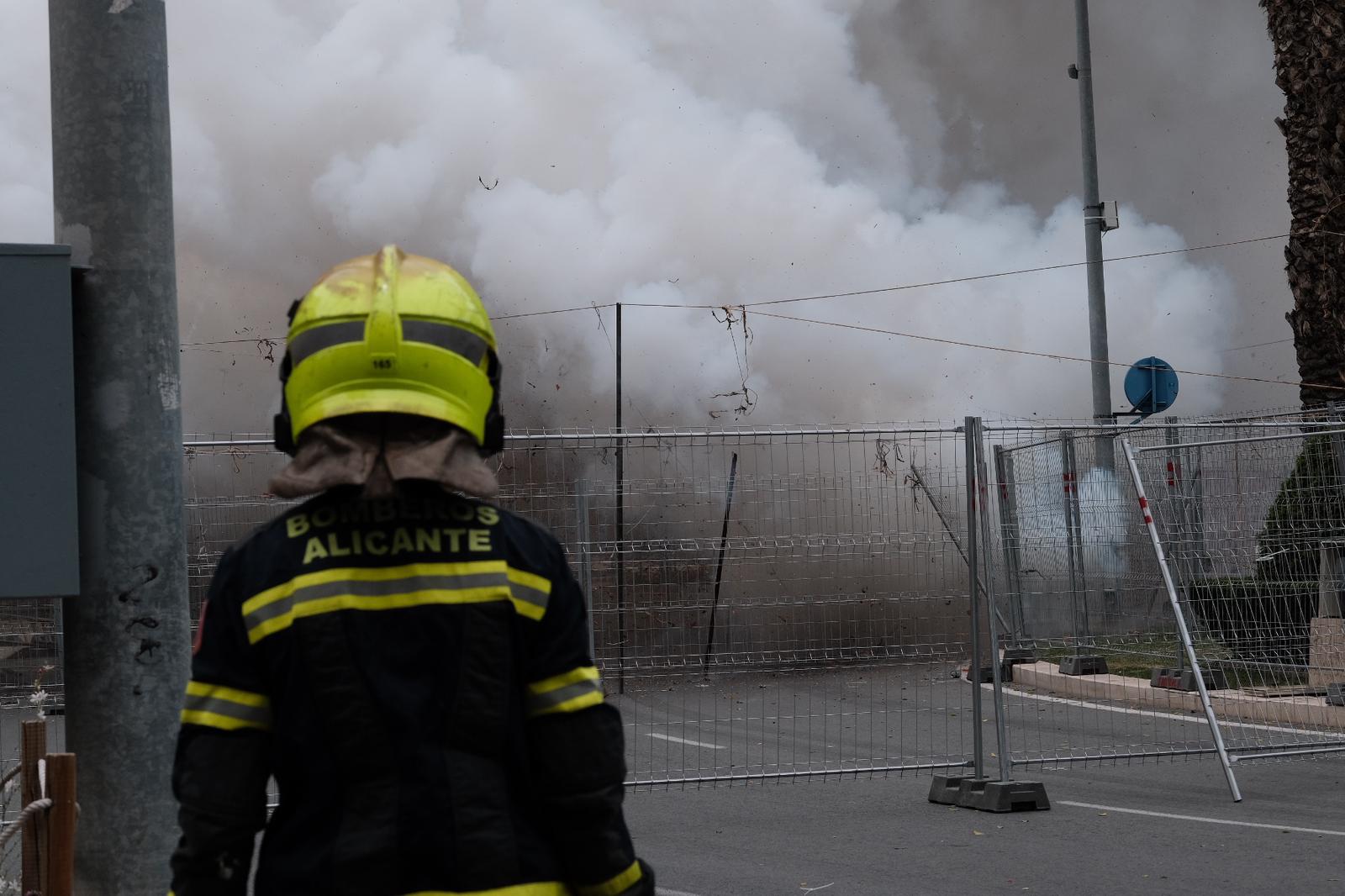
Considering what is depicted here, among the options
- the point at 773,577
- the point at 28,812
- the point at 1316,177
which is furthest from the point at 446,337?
the point at 1316,177

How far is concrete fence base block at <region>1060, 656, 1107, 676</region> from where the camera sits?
12766mm

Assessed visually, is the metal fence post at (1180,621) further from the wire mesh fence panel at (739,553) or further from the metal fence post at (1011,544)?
the wire mesh fence panel at (739,553)

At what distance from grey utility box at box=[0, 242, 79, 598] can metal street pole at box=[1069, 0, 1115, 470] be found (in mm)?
13575

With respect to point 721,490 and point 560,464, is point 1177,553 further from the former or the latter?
point 560,464

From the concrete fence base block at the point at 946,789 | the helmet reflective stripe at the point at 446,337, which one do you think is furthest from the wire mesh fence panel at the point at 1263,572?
the helmet reflective stripe at the point at 446,337

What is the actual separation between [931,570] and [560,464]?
6.97 feet

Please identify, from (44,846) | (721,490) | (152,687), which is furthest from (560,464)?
(44,846)

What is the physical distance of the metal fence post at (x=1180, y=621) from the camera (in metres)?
7.93

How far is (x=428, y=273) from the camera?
2148 mm

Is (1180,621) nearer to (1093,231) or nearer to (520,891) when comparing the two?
(520,891)

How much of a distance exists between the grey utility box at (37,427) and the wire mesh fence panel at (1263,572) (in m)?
6.44

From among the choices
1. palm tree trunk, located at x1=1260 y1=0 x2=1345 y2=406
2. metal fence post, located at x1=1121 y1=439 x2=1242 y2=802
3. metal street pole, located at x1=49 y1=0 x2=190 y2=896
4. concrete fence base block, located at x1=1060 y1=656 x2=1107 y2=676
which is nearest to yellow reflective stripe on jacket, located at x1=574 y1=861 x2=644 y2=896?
metal street pole, located at x1=49 y1=0 x2=190 y2=896

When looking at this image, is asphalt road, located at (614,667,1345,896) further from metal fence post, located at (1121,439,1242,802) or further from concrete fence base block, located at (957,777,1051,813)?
metal fence post, located at (1121,439,1242,802)

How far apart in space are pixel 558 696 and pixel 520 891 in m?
0.26
